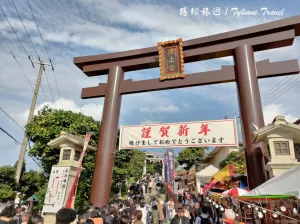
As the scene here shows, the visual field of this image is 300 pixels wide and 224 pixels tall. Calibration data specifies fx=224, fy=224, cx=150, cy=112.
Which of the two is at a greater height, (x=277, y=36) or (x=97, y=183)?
(x=277, y=36)

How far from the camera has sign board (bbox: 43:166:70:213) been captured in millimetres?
7730

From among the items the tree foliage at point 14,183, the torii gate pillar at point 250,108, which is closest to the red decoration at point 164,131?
the torii gate pillar at point 250,108

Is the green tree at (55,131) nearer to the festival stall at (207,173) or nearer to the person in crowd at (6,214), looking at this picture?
the person in crowd at (6,214)

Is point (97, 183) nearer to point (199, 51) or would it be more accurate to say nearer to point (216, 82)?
point (216, 82)

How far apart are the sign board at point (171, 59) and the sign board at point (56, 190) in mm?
5065

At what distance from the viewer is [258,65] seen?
781cm

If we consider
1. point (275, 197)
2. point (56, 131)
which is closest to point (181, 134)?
point (275, 197)

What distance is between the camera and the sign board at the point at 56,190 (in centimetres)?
773

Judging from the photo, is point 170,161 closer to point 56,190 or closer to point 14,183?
point 56,190

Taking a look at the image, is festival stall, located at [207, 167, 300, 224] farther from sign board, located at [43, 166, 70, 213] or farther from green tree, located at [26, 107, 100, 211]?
green tree, located at [26, 107, 100, 211]

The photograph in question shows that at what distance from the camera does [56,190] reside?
793 cm

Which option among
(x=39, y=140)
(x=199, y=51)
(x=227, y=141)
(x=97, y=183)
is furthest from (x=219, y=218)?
(x=39, y=140)

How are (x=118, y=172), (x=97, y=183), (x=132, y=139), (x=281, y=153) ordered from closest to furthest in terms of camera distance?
(x=281, y=153)
(x=97, y=183)
(x=132, y=139)
(x=118, y=172)

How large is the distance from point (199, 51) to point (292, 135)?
4.34 metres
